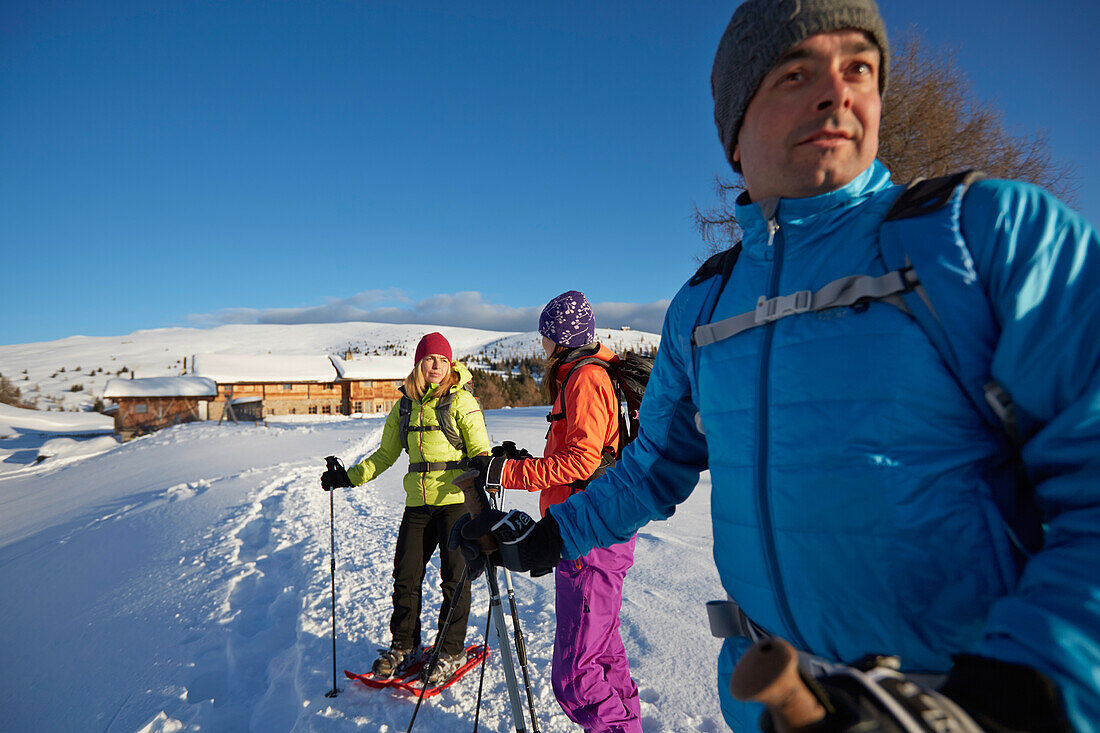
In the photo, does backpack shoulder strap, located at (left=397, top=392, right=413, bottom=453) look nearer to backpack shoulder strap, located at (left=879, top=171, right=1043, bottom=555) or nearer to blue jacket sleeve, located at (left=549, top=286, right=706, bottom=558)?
blue jacket sleeve, located at (left=549, top=286, right=706, bottom=558)

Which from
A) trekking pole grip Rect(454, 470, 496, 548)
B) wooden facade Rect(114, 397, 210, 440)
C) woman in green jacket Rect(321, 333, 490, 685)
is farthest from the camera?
wooden facade Rect(114, 397, 210, 440)

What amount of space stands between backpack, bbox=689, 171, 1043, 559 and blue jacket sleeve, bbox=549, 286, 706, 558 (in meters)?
0.58

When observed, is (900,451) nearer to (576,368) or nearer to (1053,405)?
(1053,405)

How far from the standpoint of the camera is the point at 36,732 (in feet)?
9.70

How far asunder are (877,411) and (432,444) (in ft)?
10.8

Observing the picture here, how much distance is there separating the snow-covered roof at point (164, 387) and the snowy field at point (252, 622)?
2762 centimetres

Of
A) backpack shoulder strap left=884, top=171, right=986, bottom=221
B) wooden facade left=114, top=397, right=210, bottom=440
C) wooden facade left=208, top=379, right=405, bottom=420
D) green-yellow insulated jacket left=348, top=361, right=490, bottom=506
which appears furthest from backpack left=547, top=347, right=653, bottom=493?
wooden facade left=114, top=397, right=210, bottom=440

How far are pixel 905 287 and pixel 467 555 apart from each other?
152cm

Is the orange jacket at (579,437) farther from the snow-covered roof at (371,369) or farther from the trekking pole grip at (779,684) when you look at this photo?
the snow-covered roof at (371,369)

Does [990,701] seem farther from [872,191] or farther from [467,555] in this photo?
[467,555]

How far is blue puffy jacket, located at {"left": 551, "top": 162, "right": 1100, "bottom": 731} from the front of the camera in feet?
2.26

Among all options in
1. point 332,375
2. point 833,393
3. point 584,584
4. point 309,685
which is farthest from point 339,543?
point 332,375

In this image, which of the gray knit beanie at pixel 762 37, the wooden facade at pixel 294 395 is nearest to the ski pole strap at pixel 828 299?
the gray knit beanie at pixel 762 37

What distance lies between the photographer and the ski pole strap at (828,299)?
917 mm
